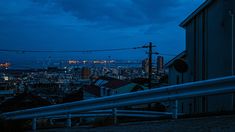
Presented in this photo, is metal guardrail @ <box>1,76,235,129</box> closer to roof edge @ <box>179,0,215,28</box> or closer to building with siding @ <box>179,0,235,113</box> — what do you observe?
building with siding @ <box>179,0,235,113</box>

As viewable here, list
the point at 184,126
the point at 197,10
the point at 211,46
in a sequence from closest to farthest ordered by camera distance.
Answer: the point at 184,126 < the point at 211,46 < the point at 197,10

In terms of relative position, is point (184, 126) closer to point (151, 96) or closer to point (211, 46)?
point (151, 96)

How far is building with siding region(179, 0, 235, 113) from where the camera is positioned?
541 inches

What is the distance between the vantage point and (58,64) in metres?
65.8

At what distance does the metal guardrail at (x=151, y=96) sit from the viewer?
7.32m

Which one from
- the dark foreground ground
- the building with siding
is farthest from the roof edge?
the dark foreground ground

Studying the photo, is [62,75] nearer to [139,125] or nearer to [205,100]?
[205,100]

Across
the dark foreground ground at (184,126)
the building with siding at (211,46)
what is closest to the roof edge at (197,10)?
the building with siding at (211,46)

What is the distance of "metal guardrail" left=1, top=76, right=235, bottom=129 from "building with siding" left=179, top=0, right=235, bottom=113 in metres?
4.28

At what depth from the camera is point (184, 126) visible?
7.24 meters

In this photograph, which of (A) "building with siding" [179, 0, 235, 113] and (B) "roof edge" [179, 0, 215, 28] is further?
(B) "roof edge" [179, 0, 215, 28]

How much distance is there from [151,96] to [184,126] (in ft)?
3.44

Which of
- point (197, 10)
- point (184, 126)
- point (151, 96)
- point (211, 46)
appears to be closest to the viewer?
point (184, 126)

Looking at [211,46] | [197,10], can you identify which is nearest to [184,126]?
[211,46]
